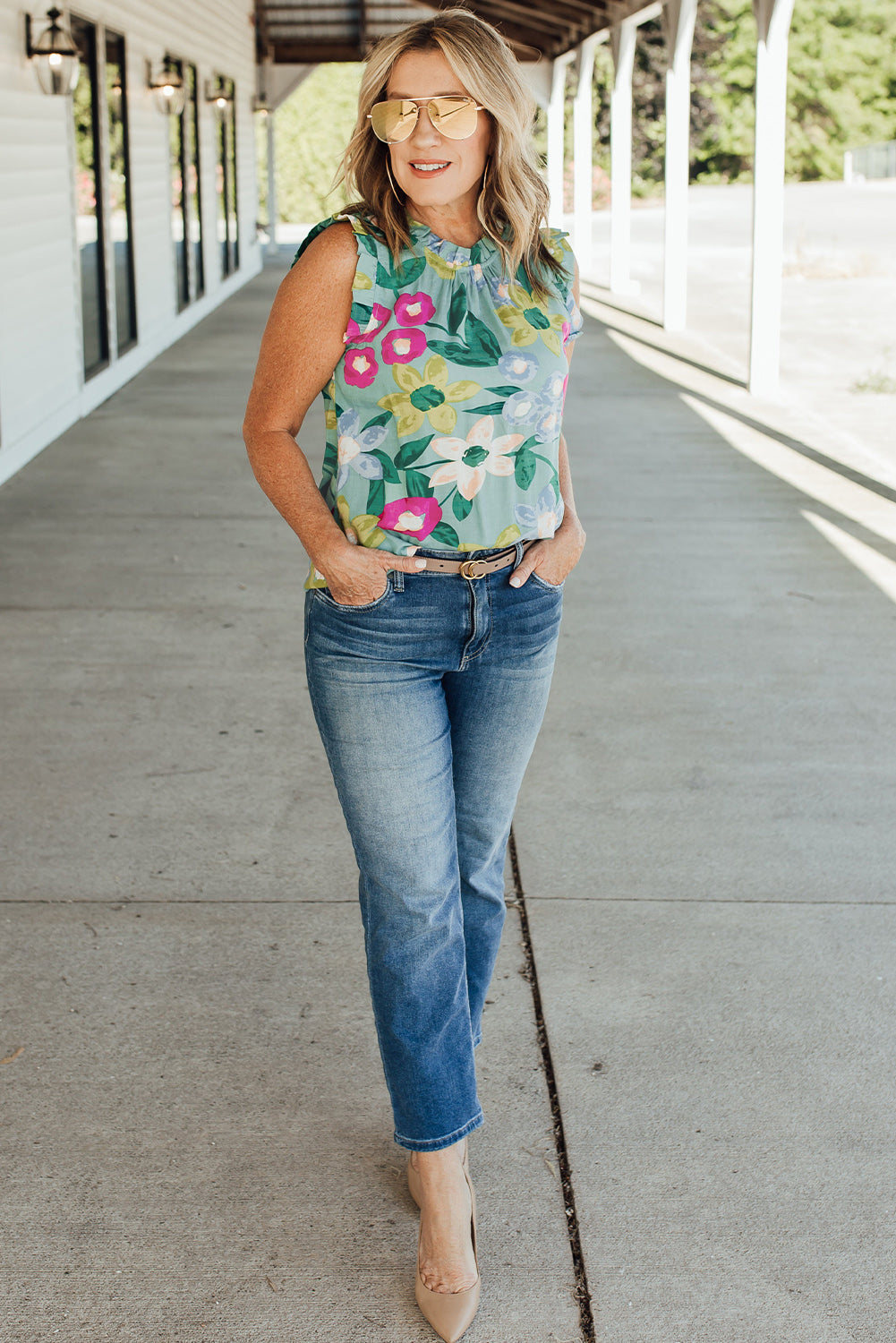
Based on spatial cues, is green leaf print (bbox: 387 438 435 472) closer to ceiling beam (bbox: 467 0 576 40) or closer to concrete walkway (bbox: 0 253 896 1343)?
concrete walkway (bbox: 0 253 896 1343)

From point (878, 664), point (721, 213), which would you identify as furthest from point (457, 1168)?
point (721, 213)

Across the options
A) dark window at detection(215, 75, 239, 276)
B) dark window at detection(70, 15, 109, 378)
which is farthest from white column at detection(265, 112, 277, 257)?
dark window at detection(70, 15, 109, 378)

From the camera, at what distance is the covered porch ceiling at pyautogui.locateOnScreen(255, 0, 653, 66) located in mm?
20656

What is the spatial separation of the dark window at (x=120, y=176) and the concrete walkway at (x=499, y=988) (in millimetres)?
6077

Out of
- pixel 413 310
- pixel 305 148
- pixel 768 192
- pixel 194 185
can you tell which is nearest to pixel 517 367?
pixel 413 310

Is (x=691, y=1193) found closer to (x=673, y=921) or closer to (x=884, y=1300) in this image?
(x=884, y=1300)

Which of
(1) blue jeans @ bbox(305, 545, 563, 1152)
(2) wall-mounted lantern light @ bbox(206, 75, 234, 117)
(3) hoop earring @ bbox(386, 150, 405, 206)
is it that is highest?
(2) wall-mounted lantern light @ bbox(206, 75, 234, 117)

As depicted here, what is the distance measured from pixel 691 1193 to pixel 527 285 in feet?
4.44

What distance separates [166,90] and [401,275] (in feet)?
36.6

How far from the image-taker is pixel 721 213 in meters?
34.9

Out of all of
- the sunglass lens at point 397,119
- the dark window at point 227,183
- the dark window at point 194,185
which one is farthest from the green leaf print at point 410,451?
the dark window at point 227,183

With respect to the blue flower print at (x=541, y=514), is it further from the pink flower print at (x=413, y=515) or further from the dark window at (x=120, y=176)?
the dark window at (x=120, y=176)

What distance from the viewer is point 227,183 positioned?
18234mm

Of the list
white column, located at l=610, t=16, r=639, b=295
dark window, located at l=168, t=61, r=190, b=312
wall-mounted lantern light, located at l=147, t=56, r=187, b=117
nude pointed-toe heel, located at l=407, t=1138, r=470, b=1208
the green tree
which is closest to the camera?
nude pointed-toe heel, located at l=407, t=1138, r=470, b=1208
